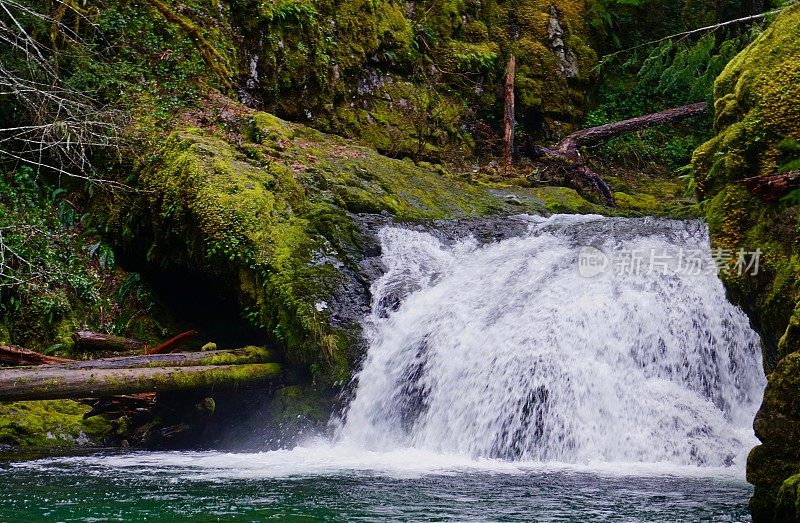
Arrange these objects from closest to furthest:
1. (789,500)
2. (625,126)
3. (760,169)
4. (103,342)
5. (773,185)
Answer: (789,500) → (773,185) → (760,169) → (103,342) → (625,126)

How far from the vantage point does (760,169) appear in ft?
18.5

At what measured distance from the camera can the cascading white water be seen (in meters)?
6.82

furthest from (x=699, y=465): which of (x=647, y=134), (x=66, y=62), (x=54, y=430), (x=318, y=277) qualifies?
(x=647, y=134)

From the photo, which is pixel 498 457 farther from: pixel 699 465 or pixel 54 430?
pixel 54 430

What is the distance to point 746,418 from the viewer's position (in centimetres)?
708

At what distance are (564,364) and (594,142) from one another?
9.50 m

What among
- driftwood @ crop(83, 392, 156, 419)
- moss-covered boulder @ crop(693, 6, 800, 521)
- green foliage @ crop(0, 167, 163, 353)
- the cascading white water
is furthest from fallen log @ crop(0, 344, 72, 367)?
moss-covered boulder @ crop(693, 6, 800, 521)

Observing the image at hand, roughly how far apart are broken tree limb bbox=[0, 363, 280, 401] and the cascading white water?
1.18 meters

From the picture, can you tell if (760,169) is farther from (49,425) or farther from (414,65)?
(414,65)

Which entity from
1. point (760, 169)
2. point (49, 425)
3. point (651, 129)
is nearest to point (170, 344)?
point (49, 425)

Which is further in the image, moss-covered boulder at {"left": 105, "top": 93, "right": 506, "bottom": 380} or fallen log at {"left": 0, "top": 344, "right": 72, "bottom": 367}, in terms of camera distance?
moss-covered boulder at {"left": 105, "top": 93, "right": 506, "bottom": 380}

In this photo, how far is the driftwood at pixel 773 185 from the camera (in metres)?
4.91

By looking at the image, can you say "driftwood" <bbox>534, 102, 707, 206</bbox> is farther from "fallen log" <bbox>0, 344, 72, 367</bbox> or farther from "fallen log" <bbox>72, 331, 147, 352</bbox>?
"fallen log" <bbox>0, 344, 72, 367</bbox>

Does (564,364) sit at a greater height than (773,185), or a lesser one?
lesser
